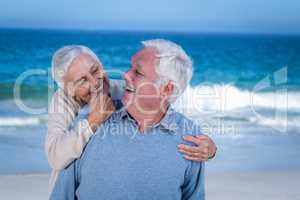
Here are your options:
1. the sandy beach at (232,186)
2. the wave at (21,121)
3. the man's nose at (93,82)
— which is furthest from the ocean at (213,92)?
the sandy beach at (232,186)

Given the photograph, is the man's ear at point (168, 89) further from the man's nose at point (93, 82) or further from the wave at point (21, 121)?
the wave at point (21, 121)

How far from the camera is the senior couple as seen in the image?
6.20ft

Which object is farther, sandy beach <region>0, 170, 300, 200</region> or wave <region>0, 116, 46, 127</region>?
wave <region>0, 116, 46, 127</region>

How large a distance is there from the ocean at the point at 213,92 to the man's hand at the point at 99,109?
0.48 meters

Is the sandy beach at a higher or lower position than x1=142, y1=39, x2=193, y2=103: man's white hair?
lower

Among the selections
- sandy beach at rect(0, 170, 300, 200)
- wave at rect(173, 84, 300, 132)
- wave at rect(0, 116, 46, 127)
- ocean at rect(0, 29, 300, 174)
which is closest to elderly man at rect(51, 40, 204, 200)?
ocean at rect(0, 29, 300, 174)

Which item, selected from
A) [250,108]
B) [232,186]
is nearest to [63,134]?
[232,186]

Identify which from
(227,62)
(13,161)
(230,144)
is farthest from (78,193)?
(227,62)

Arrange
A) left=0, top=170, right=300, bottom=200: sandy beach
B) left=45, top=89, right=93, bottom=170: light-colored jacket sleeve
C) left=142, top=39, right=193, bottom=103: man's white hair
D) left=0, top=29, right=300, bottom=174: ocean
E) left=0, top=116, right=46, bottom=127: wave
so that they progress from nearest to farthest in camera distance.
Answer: left=45, top=89, right=93, bottom=170: light-colored jacket sleeve → left=142, top=39, right=193, bottom=103: man's white hair → left=0, top=170, right=300, bottom=200: sandy beach → left=0, top=29, right=300, bottom=174: ocean → left=0, top=116, right=46, bottom=127: wave

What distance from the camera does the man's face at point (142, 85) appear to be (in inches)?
74.6

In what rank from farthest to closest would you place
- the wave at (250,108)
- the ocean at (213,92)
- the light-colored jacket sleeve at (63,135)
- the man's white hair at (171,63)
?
the wave at (250,108) < the ocean at (213,92) < the man's white hair at (171,63) < the light-colored jacket sleeve at (63,135)

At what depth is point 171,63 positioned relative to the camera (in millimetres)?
1925

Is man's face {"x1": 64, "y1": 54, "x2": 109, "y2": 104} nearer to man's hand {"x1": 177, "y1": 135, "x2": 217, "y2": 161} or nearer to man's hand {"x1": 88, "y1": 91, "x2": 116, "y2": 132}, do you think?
man's hand {"x1": 88, "y1": 91, "x2": 116, "y2": 132}

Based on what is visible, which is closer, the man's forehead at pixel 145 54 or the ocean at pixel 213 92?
the man's forehead at pixel 145 54
